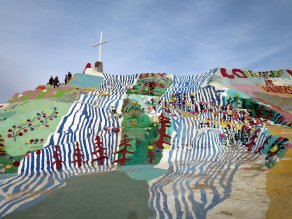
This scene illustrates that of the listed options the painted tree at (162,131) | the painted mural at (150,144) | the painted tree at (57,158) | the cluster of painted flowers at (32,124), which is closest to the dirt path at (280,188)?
the painted mural at (150,144)

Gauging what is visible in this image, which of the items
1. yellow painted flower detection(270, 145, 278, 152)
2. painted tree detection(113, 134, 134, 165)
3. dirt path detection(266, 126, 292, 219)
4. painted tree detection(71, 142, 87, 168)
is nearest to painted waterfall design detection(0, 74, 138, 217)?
painted tree detection(71, 142, 87, 168)

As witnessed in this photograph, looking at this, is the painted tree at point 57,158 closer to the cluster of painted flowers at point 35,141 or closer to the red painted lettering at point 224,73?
the cluster of painted flowers at point 35,141

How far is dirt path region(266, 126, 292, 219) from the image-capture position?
5.12 m

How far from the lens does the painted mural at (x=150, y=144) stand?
7223mm

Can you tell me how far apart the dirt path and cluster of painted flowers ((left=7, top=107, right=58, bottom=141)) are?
10365 mm

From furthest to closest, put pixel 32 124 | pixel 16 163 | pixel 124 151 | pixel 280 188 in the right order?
pixel 32 124
pixel 124 151
pixel 16 163
pixel 280 188

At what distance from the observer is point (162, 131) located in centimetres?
1306

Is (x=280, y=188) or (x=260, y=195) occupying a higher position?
(x=280, y=188)

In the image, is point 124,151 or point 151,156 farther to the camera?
point 124,151

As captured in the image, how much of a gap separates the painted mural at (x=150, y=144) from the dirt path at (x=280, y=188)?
27cm

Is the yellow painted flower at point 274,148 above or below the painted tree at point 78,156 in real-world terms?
above

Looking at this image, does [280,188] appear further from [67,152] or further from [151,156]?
[67,152]

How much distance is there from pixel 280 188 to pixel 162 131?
280 inches

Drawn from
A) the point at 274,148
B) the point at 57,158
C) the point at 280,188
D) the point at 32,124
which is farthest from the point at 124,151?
the point at 280,188
